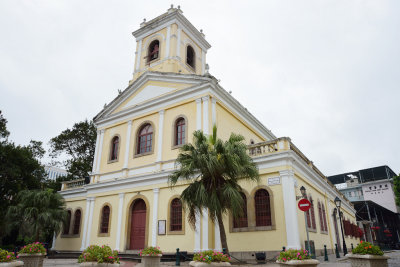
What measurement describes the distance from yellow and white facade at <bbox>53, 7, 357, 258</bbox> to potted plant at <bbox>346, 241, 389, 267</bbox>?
3.78 metres

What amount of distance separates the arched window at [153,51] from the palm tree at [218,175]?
13457 mm

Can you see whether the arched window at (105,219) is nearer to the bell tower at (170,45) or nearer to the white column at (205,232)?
the white column at (205,232)

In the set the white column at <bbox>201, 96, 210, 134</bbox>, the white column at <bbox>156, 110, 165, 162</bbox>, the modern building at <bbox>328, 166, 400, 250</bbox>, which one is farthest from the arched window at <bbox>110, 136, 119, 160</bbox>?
the modern building at <bbox>328, 166, 400, 250</bbox>

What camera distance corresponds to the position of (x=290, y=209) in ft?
43.7

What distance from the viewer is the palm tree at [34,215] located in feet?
61.3

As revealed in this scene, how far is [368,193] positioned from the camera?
166 ft

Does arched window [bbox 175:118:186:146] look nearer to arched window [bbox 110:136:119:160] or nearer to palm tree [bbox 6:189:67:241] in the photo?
arched window [bbox 110:136:119:160]

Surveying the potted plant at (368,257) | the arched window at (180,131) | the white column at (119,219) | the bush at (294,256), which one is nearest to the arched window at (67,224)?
the white column at (119,219)

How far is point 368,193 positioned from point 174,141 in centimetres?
4490

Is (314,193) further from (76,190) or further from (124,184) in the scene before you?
(76,190)

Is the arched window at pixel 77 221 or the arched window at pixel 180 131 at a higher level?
the arched window at pixel 180 131

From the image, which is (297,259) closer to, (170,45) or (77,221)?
(170,45)

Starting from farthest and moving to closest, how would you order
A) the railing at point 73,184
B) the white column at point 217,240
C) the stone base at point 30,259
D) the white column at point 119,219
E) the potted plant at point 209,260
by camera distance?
the railing at point 73,184 < the white column at point 119,219 < the white column at point 217,240 < the stone base at point 30,259 < the potted plant at point 209,260

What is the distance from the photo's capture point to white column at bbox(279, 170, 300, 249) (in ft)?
42.3
